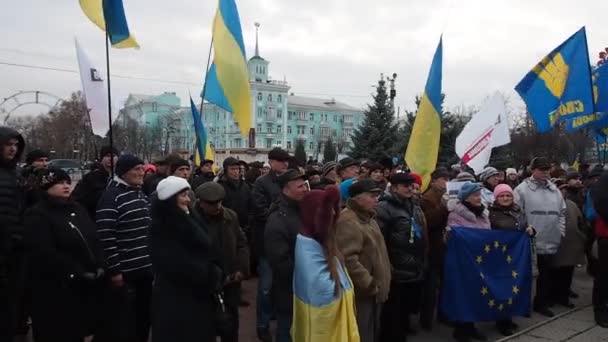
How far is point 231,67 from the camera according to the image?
23.3 feet

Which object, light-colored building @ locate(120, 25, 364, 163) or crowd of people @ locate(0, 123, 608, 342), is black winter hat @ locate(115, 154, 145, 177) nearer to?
crowd of people @ locate(0, 123, 608, 342)

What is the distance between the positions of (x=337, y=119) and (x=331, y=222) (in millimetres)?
109963

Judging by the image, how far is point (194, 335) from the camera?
3916 millimetres

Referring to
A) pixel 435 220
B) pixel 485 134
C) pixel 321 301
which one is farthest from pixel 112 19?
pixel 485 134

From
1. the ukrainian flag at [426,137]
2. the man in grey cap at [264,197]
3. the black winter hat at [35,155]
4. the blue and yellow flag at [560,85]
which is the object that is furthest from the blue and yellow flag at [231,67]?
the blue and yellow flag at [560,85]

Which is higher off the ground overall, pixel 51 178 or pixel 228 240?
pixel 51 178

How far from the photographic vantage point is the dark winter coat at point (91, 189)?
5895 millimetres

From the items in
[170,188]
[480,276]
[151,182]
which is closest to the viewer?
[170,188]

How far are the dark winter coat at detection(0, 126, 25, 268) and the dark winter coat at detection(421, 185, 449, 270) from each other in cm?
408

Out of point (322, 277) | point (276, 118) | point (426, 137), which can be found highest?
point (276, 118)

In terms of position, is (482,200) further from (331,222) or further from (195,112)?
(195,112)

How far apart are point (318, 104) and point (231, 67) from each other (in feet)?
348

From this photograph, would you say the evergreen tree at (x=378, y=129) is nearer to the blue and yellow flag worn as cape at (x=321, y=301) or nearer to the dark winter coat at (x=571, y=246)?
the dark winter coat at (x=571, y=246)

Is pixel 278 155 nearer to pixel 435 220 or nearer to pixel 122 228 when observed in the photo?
pixel 435 220
